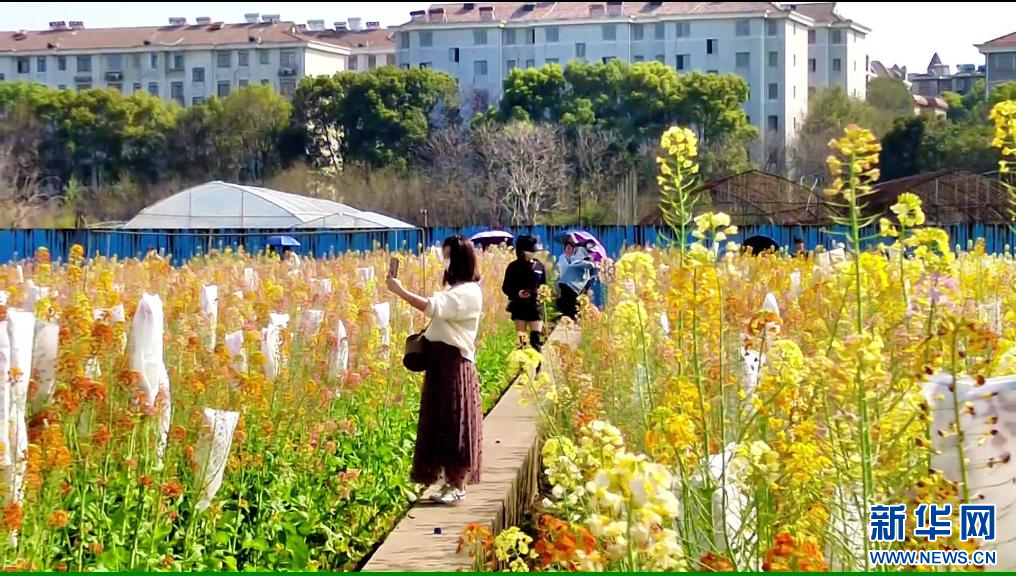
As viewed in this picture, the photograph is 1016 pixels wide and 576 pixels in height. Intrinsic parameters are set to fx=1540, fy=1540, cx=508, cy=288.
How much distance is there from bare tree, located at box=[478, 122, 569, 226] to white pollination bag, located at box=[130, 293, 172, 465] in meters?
44.1

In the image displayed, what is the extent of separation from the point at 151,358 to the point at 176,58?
82.8 meters

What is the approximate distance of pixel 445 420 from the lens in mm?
7297

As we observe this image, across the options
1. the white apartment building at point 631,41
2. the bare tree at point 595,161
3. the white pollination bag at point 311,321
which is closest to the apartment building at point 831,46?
the white apartment building at point 631,41

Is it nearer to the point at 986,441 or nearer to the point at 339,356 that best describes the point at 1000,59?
the point at 339,356

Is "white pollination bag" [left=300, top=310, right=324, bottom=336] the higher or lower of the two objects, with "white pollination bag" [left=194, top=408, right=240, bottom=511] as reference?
higher

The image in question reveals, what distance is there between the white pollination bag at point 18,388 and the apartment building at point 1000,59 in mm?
71687

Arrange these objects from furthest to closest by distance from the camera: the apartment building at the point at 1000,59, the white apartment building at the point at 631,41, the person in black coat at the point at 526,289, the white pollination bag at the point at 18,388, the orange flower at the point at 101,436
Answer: the white apartment building at the point at 631,41 < the apartment building at the point at 1000,59 < the person in black coat at the point at 526,289 < the orange flower at the point at 101,436 < the white pollination bag at the point at 18,388

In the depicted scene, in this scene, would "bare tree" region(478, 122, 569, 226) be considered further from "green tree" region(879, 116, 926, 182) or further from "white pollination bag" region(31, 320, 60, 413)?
"white pollination bag" region(31, 320, 60, 413)

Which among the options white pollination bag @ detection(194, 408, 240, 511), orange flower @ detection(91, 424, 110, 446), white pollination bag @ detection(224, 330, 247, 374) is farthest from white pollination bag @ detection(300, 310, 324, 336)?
orange flower @ detection(91, 424, 110, 446)

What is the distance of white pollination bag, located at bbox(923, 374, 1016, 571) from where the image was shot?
4250 mm

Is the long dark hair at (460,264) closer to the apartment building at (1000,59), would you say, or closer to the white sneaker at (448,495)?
the white sneaker at (448,495)

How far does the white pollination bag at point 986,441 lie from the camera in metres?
4.25

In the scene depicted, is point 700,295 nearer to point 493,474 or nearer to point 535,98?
point 493,474

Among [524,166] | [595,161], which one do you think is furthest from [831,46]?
[524,166]
